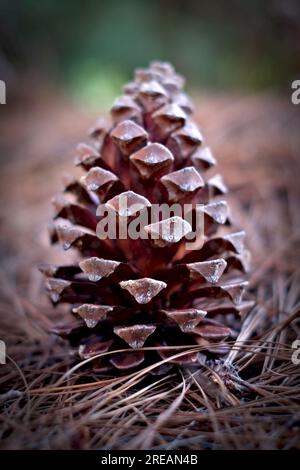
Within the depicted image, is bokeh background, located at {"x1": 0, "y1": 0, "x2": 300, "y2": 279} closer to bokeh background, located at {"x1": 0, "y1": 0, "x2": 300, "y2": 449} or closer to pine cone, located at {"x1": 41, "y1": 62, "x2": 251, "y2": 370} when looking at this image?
bokeh background, located at {"x1": 0, "y1": 0, "x2": 300, "y2": 449}

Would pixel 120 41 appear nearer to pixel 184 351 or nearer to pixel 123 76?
pixel 123 76

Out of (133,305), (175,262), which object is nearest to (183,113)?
(175,262)

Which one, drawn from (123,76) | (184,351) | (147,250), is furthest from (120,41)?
(184,351)

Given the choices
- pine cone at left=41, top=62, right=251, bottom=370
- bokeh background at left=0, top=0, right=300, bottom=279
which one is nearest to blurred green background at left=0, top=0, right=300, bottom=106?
bokeh background at left=0, top=0, right=300, bottom=279

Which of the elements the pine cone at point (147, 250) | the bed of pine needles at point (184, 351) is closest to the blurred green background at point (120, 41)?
the bed of pine needles at point (184, 351)
